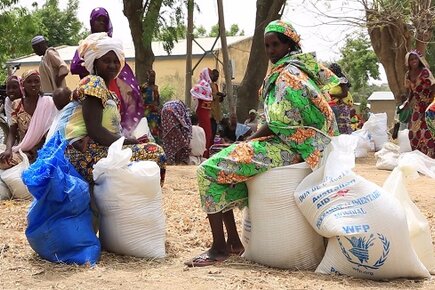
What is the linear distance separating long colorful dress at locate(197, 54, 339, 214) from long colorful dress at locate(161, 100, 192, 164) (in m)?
6.32

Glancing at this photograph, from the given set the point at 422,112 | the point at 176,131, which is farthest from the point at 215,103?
the point at 422,112

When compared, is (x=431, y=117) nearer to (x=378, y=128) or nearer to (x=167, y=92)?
(x=378, y=128)

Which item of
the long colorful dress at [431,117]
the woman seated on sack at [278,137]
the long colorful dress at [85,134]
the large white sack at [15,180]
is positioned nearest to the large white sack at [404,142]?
the long colorful dress at [431,117]

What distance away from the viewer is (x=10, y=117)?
22.0ft

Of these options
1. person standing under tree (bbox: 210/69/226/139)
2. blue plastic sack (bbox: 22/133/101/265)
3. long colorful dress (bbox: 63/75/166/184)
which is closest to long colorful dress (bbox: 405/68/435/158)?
person standing under tree (bbox: 210/69/226/139)

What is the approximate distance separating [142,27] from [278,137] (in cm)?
909

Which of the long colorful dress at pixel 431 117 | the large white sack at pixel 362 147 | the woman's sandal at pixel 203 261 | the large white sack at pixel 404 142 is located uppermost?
the long colorful dress at pixel 431 117

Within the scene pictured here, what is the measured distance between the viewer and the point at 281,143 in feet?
12.5

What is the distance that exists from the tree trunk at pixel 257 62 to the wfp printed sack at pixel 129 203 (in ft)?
28.0

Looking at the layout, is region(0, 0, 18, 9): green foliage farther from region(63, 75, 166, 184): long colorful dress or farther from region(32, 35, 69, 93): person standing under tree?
region(63, 75, 166, 184): long colorful dress

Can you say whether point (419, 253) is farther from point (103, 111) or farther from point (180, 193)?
point (180, 193)

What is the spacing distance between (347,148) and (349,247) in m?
0.59

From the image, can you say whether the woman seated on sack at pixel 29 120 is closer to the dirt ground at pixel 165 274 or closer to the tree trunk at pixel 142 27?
the dirt ground at pixel 165 274

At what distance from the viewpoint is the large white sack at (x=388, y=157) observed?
9594mm
